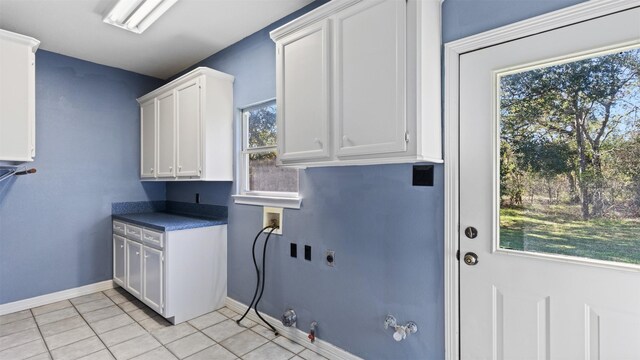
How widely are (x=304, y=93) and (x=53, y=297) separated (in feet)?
11.3

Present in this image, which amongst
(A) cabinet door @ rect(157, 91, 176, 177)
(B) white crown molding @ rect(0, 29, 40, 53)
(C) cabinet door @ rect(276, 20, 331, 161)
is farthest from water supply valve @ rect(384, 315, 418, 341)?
Result: (B) white crown molding @ rect(0, 29, 40, 53)

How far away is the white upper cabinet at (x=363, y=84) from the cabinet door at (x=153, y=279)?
164 cm

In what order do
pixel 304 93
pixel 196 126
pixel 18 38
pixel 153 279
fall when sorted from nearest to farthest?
1. pixel 304 93
2. pixel 18 38
3. pixel 153 279
4. pixel 196 126

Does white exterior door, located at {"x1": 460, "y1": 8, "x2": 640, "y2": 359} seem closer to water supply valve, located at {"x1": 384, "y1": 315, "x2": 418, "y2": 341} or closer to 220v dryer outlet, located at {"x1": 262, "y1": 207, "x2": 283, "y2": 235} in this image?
water supply valve, located at {"x1": 384, "y1": 315, "x2": 418, "y2": 341}

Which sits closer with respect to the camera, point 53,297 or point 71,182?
point 53,297

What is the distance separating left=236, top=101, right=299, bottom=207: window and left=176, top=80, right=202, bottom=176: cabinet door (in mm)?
428

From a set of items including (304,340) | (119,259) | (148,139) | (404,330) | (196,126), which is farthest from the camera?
(148,139)

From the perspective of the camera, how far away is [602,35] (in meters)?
1.28

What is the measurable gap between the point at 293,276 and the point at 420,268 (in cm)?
109

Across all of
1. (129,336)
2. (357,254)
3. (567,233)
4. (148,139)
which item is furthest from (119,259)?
(567,233)

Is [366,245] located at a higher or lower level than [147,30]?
lower

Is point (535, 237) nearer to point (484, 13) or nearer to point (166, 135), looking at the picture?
point (484, 13)

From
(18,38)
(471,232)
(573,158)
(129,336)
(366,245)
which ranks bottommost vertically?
(129,336)

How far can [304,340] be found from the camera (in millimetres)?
2361
